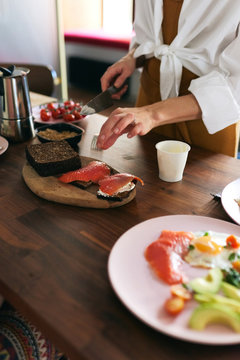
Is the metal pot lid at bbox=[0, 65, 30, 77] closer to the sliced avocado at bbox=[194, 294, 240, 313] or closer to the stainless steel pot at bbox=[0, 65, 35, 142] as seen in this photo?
the stainless steel pot at bbox=[0, 65, 35, 142]

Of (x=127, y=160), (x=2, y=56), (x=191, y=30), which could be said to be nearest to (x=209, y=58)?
(x=191, y=30)

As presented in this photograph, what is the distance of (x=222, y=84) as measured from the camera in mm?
1283

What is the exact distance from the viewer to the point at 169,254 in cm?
74

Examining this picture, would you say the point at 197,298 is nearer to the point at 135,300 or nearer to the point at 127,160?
the point at 135,300

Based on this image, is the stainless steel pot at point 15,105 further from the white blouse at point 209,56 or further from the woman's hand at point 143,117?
the white blouse at point 209,56

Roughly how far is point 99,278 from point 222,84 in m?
0.90

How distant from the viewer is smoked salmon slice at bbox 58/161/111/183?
1.06 meters

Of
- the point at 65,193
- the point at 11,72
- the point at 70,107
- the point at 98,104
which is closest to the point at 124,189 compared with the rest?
the point at 65,193

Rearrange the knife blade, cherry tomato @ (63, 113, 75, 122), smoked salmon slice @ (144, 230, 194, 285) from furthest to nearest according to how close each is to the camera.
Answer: cherry tomato @ (63, 113, 75, 122)
the knife blade
smoked salmon slice @ (144, 230, 194, 285)

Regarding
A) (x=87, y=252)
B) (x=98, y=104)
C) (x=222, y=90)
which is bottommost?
(x=87, y=252)

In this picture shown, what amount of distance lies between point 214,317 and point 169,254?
0.57ft

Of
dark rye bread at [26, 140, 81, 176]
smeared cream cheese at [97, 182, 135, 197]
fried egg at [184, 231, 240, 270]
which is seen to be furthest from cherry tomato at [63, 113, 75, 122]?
fried egg at [184, 231, 240, 270]

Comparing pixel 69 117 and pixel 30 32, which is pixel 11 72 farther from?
pixel 30 32

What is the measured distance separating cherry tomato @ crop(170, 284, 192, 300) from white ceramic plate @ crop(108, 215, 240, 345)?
1cm
